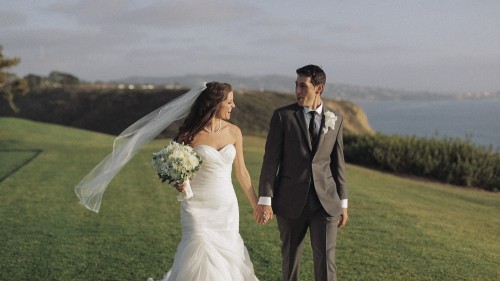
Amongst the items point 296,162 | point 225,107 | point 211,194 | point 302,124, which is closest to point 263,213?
point 296,162

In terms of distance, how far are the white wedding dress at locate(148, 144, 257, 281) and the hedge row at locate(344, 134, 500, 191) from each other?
1871 centimetres

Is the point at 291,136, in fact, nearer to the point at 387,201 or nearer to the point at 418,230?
the point at 418,230

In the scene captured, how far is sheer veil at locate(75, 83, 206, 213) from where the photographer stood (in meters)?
6.84

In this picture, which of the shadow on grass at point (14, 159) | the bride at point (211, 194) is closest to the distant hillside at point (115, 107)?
the shadow on grass at point (14, 159)

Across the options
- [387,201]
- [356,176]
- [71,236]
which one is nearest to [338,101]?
[356,176]

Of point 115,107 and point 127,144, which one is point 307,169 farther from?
point 115,107

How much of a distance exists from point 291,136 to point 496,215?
37.4 feet

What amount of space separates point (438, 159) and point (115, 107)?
53.6 m

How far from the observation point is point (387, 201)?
1441 cm

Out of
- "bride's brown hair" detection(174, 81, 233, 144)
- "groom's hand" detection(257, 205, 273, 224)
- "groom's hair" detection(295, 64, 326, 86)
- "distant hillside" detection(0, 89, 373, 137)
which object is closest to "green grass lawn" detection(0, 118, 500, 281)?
"groom's hand" detection(257, 205, 273, 224)

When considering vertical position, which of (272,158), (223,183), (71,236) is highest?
(272,158)

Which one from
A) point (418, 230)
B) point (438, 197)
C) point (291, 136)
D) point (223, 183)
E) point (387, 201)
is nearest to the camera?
point (291, 136)

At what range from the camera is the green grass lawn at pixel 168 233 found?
813 cm

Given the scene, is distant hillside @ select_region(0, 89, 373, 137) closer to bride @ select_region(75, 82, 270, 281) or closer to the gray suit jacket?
bride @ select_region(75, 82, 270, 281)
